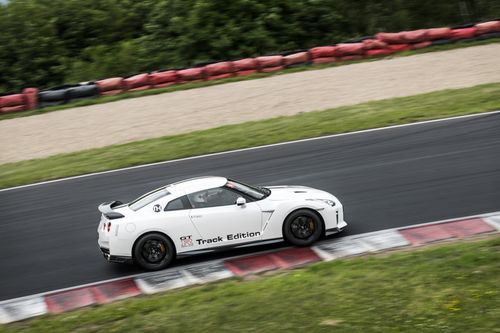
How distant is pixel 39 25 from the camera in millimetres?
32219

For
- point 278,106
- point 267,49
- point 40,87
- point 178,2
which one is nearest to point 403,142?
point 278,106

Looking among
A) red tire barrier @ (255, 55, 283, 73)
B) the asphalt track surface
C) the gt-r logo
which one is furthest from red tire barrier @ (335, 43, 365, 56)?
the gt-r logo

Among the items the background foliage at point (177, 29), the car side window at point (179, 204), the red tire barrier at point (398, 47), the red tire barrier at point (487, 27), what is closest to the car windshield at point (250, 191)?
the car side window at point (179, 204)

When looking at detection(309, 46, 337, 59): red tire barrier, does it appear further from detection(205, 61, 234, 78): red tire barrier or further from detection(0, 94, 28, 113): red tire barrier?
detection(0, 94, 28, 113): red tire barrier

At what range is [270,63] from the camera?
27094mm

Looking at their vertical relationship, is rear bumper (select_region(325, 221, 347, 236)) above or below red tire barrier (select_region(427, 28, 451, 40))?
below

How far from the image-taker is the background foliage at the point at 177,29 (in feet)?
99.7

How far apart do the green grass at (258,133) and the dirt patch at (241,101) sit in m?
0.80

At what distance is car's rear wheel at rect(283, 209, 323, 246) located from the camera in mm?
12125

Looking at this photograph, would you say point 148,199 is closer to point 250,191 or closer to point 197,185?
point 197,185

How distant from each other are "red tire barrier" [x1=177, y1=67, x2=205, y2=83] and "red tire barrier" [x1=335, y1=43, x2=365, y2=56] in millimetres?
5071

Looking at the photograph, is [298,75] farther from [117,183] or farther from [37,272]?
[37,272]

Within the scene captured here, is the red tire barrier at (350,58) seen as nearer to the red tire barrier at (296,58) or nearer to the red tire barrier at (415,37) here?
the red tire barrier at (296,58)

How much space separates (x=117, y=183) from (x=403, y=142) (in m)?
6.84
